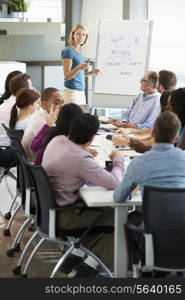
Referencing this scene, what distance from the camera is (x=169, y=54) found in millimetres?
8000

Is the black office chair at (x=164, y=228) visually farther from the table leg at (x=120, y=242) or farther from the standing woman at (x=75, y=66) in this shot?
the standing woman at (x=75, y=66)

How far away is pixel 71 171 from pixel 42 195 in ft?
0.81

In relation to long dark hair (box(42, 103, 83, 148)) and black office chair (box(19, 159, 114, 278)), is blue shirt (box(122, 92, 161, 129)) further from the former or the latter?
black office chair (box(19, 159, 114, 278))

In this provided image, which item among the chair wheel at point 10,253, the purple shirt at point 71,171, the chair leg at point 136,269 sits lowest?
the chair wheel at point 10,253

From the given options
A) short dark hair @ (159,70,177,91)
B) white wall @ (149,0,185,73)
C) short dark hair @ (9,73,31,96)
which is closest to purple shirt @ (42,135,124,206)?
short dark hair @ (159,70,177,91)

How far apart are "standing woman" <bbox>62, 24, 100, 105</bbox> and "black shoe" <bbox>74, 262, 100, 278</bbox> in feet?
11.5

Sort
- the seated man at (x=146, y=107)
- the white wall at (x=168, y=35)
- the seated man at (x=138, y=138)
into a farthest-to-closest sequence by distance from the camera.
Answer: the white wall at (x=168, y=35) → the seated man at (x=146, y=107) → the seated man at (x=138, y=138)

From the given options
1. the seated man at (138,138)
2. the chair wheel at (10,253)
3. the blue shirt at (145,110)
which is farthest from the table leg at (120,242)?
the blue shirt at (145,110)

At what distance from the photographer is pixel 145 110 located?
6.47m

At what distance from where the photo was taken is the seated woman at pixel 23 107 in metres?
5.83

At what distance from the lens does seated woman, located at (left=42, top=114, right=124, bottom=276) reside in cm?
402

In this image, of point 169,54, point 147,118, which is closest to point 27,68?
point 169,54

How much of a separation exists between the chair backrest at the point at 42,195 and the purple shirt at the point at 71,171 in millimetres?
78

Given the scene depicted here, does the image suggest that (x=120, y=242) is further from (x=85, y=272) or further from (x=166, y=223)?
(x=85, y=272)
